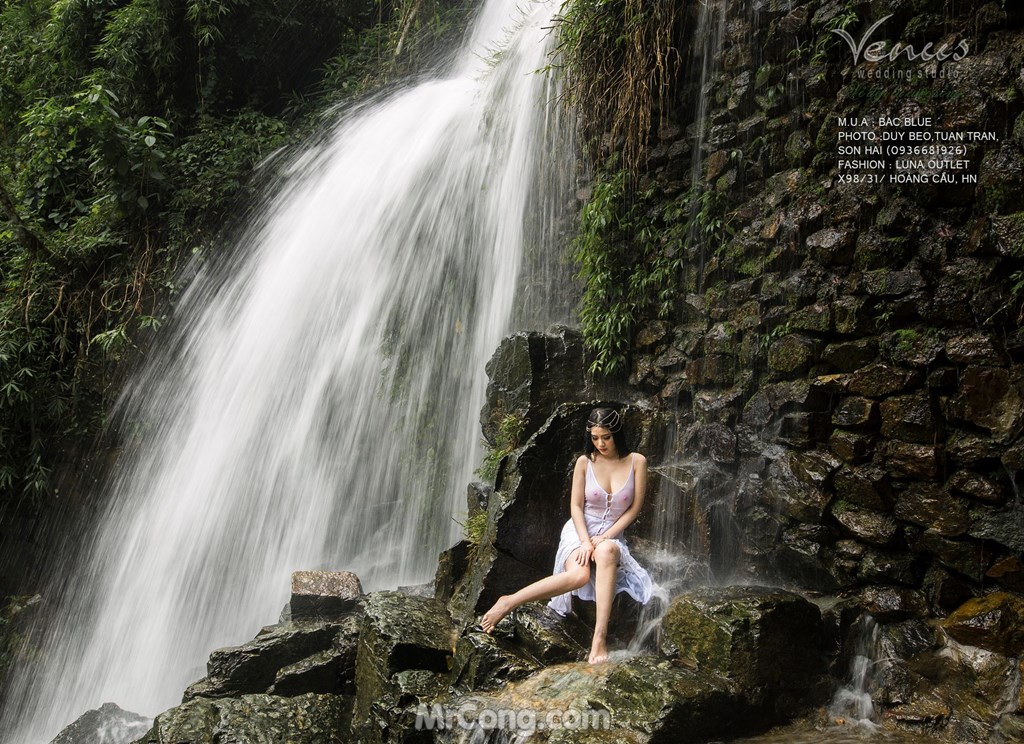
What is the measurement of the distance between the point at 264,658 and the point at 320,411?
2.86 metres

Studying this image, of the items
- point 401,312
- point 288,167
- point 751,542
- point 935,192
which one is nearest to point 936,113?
point 935,192

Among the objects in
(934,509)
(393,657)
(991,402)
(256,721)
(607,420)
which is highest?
(991,402)

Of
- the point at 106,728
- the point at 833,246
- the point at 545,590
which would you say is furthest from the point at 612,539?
the point at 106,728

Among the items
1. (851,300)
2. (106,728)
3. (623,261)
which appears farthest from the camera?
(623,261)

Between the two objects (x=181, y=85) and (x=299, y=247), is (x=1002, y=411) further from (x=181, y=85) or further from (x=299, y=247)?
(x=181, y=85)

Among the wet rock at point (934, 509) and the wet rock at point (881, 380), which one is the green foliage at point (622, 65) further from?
the wet rock at point (934, 509)

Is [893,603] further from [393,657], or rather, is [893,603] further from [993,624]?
[393,657]

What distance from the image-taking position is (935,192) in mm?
3949

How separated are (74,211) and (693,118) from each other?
30.7 ft

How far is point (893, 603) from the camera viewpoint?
3.78 metres

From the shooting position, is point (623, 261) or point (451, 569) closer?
point (451, 569)

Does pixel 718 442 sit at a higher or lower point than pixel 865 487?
higher

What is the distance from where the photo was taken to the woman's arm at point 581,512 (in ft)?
13.4

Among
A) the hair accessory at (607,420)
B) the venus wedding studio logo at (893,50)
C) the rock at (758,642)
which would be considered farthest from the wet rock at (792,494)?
the venus wedding studio logo at (893,50)
